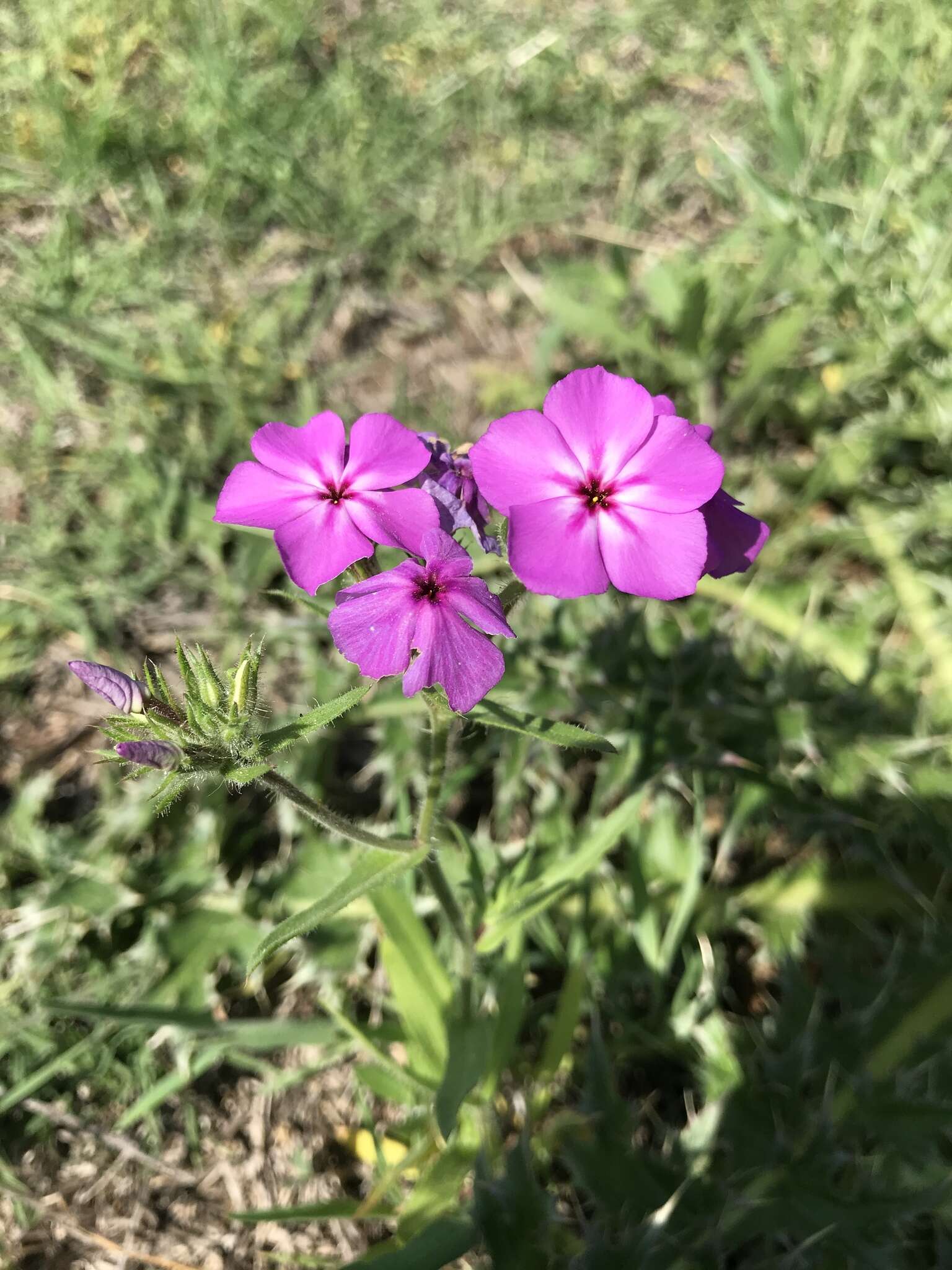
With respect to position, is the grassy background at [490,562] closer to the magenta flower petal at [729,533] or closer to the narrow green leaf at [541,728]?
the narrow green leaf at [541,728]

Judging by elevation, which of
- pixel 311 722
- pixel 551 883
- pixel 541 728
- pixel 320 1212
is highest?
pixel 311 722


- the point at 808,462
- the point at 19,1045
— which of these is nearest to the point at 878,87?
the point at 808,462

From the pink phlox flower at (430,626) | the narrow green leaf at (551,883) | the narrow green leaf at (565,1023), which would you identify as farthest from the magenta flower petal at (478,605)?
the narrow green leaf at (565,1023)

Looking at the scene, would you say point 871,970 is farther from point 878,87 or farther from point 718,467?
point 878,87

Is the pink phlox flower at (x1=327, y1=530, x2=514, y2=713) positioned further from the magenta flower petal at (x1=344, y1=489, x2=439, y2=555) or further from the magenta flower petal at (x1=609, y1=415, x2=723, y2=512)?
the magenta flower petal at (x1=609, y1=415, x2=723, y2=512)

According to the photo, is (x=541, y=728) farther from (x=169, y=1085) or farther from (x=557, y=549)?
(x=169, y=1085)

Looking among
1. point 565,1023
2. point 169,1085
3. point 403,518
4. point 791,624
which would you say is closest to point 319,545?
point 403,518

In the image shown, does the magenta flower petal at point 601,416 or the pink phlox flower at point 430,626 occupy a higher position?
the magenta flower petal at point 601,416
